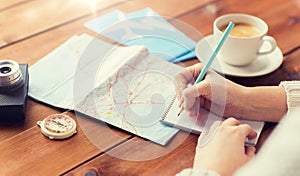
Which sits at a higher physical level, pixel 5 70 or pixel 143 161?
pixel 5 70

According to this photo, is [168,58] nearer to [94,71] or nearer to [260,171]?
[94,71]

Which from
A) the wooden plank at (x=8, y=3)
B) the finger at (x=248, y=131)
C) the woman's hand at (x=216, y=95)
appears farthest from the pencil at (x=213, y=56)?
the wooden plank at (x=8, y=3)

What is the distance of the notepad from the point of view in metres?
0.81

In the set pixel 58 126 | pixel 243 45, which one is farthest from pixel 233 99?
pixel 58 126

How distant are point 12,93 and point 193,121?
30 cm

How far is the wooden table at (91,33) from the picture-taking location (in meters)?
0.76

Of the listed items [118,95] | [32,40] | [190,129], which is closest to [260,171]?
[190,129]

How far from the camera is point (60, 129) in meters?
0.80

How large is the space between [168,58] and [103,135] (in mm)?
248

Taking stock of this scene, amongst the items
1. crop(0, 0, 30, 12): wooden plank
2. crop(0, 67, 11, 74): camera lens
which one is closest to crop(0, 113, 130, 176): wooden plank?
crop(0, 67, 11, 74): camera lens

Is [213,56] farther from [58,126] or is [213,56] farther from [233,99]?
[58,126]

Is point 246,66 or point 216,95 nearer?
point 216,95

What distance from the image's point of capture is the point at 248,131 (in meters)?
0.76

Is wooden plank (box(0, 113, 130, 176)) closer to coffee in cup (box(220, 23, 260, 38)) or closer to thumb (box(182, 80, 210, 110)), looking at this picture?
thumb (box(182, 80, 210, 110))
